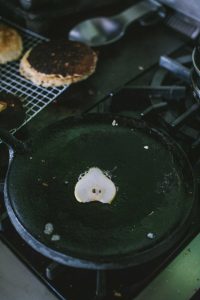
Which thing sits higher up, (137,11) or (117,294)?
(137,11)

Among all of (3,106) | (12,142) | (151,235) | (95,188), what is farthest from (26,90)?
(151,235)

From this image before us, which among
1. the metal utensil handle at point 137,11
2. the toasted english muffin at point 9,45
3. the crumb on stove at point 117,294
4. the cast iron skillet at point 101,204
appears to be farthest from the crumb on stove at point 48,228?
the metal utensil handle at point 137,11

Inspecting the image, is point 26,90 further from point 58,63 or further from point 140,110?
point 140,110

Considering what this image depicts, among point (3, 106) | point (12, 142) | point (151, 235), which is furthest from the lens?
point (3, 106)

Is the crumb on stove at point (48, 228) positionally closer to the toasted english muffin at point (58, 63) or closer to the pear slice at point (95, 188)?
the pear slice at point (95, 188)

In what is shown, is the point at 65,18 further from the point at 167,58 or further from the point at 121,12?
the point at 167,58

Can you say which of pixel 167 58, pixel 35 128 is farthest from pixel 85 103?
pixel 167 58

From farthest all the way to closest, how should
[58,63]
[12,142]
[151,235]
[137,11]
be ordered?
[137,11], [58,63], [12,142], [151,235]
